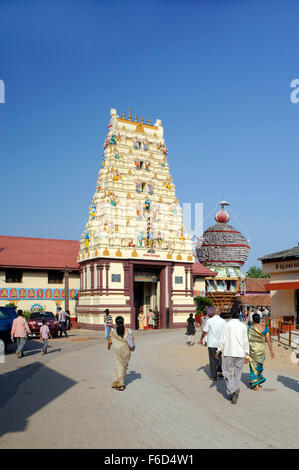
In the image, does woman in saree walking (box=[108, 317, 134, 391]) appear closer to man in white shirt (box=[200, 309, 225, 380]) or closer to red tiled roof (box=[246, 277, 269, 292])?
man in white shirt (box=[200, 309, 225, 380])

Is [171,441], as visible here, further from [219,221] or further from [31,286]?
[219,221]

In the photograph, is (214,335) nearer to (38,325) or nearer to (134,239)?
(38,325)

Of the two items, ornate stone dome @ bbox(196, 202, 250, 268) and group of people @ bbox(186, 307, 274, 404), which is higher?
ornate stone dome @ bbox(196, 202, 250, 268)

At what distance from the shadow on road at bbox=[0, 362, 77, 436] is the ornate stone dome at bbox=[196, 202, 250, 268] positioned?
52495 mm

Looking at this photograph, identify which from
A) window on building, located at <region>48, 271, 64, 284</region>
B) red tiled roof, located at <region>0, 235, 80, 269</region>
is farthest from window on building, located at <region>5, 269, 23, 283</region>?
window on building, located at <region>48, 271, 64, 284</region>

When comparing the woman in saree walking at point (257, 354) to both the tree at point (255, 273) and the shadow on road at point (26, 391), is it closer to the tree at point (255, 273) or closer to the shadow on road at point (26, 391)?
the shadow on road at point (26, 391)

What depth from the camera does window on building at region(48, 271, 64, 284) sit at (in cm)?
3894

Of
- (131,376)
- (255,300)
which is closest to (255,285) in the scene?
(255,300)

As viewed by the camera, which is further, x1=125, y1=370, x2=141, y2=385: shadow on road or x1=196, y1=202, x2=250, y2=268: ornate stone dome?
x1=196, y1=202, x2=250, y2=268: ornate stone dome

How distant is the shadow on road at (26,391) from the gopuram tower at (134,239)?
64.9ft

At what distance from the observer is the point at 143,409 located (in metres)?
8.82

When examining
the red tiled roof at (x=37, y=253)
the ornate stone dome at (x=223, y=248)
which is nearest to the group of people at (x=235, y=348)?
the red tiled roof at (x=37, y=253)

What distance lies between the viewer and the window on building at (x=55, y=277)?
38938mm
